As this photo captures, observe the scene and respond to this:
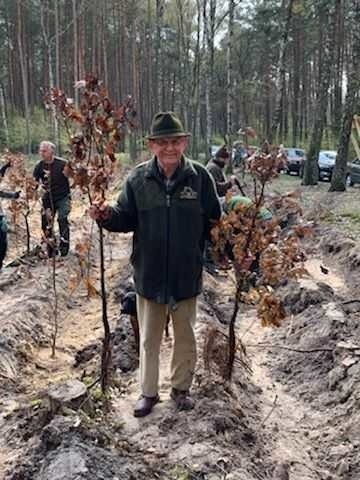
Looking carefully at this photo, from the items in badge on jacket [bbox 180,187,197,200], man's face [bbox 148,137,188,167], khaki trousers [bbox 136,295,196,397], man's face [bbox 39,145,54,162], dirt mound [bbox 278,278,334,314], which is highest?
man's face [bbox 148,137,188,167]

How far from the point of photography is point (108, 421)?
13.0 feet

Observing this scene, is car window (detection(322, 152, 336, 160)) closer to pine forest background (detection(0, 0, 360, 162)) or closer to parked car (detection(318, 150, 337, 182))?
parked car (detection(318, 150, 337, 182))

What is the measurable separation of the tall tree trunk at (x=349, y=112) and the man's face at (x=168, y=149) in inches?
538

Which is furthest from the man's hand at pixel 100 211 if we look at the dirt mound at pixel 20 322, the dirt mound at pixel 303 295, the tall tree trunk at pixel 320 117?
the tall tree trunk at pixel 320 117

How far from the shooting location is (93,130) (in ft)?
12.6

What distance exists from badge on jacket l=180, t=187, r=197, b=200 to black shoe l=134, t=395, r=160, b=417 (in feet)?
4.34

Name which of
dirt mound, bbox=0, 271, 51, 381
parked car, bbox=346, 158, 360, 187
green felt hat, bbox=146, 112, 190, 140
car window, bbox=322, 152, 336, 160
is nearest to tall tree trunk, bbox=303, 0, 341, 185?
parked car, bbox=346, 158, 360, 187

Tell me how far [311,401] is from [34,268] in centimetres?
486

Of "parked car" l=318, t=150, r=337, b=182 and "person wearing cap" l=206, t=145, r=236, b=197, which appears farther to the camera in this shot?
"parked car" l=318, t=150, r=337, b=182

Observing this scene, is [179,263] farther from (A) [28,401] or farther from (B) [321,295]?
(B) [321,295]

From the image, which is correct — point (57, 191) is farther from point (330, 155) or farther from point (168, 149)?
point (330, 155)

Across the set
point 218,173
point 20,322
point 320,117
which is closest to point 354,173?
point 320,117

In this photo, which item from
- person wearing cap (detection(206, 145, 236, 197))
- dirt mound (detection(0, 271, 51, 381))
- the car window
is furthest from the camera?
the car window

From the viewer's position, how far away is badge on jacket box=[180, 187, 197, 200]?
3.77m
